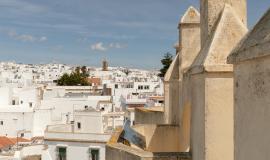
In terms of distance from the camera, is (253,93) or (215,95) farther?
(215,95)

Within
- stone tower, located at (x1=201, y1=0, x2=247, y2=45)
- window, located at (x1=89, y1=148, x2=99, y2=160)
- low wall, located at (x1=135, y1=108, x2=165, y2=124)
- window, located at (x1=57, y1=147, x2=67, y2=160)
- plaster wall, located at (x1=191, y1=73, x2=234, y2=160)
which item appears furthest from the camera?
window, located at (x1=57, y1=147, x2=67, y2=160)

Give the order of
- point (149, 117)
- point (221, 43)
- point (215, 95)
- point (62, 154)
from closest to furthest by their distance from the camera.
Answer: point (215, 95), point (221, 43), point (149, 117), point (62, 154)

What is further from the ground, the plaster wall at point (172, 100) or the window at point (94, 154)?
the plaster wall at point (172, 100)

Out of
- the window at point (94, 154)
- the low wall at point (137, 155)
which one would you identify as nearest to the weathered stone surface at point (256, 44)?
the low wall at point (137, 155)

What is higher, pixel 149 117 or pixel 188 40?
pixel 188 40

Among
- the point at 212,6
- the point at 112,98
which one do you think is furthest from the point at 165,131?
the point at 112,98

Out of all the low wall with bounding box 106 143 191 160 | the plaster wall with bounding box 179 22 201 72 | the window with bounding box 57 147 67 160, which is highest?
the plaster wall with bounding box 179 22 201 72

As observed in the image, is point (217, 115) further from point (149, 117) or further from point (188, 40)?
point (149, 117)

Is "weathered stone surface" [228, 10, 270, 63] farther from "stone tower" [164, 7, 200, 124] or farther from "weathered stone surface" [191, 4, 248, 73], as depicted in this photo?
"stone tower" [164, 7, 200, 124]

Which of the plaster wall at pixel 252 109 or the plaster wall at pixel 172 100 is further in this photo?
the plaster wall at pixel 172 100

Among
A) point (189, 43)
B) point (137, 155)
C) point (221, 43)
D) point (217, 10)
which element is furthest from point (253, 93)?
point (189, 43)

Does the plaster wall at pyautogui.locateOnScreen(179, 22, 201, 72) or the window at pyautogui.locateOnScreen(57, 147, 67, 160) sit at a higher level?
the plaster wall at pyautogui.locateOnScreen(179, 22, 201, 72)

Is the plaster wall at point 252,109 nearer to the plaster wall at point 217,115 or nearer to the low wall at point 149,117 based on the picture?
the plaster wall at point 217,115

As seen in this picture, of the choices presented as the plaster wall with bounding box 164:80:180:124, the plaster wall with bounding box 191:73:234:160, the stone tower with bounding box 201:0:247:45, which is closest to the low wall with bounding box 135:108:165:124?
the plaster wall with bounding box 164:80:180:124
